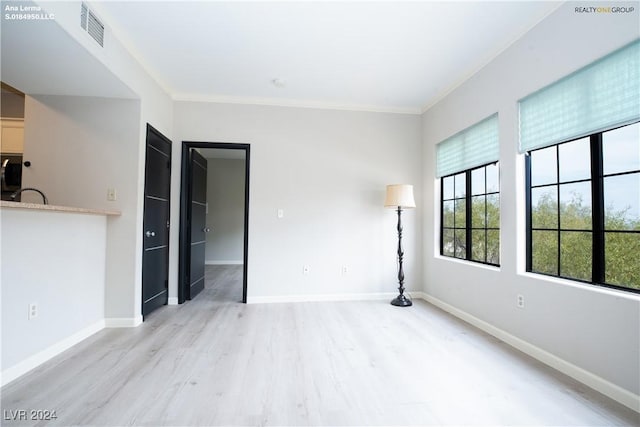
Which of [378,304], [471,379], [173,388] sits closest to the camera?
[173,388]

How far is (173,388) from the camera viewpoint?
5.67 feet

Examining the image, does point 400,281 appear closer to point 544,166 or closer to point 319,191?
point 319,191

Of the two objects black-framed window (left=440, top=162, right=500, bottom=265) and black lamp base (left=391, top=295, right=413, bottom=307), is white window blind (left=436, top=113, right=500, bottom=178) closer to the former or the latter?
black-framed window (left=440, top=162, right=500, bottom=265)

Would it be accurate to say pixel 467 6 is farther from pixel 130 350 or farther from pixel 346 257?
pixel 130 350

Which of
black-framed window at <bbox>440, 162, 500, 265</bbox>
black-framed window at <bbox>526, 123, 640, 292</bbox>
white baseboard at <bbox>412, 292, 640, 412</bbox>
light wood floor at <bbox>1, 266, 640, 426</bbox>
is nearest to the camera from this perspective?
light wood floor at <bbox>1, 266, 640, 426</bbox>

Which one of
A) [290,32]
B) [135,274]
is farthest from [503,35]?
[135,274]

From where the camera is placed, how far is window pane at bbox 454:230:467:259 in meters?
3.27

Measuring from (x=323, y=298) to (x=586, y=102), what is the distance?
124 inches

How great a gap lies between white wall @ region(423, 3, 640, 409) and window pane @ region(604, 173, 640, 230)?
0.43 metres

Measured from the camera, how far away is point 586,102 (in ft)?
6.11

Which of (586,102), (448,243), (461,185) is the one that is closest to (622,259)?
(586,102)

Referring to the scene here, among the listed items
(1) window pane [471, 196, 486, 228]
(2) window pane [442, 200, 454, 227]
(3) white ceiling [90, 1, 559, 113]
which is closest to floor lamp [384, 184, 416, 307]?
(2) window pane [442, 200, 454, 227]

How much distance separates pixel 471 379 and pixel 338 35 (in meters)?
2.82

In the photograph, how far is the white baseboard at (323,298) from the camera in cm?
363
